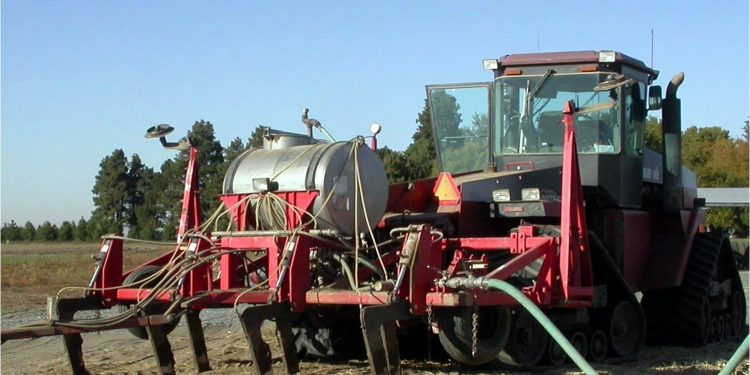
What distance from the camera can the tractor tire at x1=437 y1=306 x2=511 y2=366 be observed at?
758 centimetres

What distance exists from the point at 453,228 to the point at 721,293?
466cm

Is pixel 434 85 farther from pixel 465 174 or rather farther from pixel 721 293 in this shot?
Answer: pixel 721 293

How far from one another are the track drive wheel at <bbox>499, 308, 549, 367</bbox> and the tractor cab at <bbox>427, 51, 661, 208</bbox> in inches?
81.2

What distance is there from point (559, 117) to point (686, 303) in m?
2.88

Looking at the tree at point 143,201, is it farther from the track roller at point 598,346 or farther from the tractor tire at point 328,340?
the track roller at point 598,346

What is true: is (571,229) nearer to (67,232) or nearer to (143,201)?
(143,201)

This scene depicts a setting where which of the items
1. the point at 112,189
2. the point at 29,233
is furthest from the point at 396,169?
the point at 29,233

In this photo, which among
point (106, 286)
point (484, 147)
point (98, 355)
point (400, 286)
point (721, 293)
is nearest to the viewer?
point (400, 286)

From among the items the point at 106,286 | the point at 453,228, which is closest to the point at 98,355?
the point at 106,286

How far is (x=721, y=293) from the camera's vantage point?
12484 millimetres

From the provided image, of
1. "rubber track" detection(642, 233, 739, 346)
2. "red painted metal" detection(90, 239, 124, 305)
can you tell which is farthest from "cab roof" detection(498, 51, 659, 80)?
"red painted metal" detection(90, 239, 124, 305)

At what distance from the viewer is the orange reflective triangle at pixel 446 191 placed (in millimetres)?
9834

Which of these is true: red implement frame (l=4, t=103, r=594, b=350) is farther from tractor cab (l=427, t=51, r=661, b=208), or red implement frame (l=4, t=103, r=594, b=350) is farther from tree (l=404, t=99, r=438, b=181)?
tree (l=404, t=99, r=438, b=181)

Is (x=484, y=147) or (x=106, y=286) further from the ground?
(x=484, y=147)
